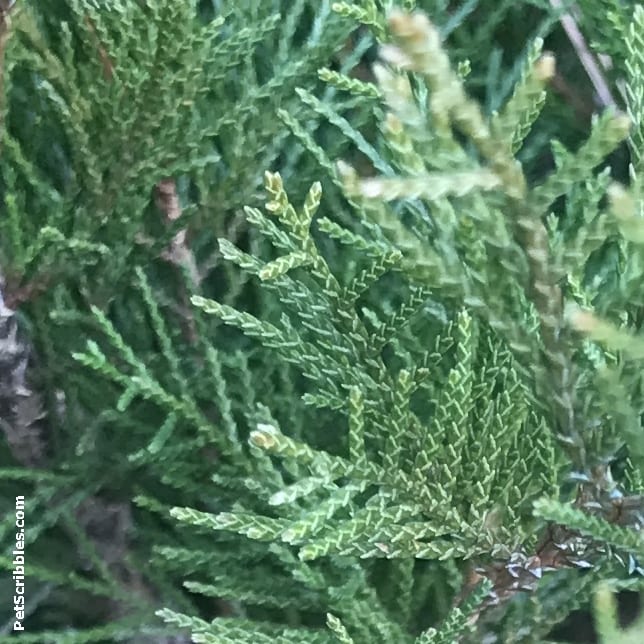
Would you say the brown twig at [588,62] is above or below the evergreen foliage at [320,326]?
above

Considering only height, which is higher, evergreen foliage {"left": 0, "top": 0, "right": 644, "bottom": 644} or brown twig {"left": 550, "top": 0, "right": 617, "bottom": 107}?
brown twig {"left": 550, "top": 0, "right": 617, "bottom": 107}

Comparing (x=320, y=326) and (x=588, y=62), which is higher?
(x=588, y=62)

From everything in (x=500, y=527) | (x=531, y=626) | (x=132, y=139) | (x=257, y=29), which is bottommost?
(x=531, y=626)

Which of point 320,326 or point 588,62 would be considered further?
point 588,62

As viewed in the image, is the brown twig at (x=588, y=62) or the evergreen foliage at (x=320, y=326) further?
the brown twig at (x=588, y=62)

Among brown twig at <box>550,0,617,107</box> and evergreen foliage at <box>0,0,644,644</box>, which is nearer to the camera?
evergreen foliage at <box>0,0,644,644</box>

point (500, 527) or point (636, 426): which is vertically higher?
point (636, 426)

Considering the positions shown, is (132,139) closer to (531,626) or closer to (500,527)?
(500,527)

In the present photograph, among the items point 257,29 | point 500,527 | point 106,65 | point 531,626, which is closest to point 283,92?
point 257,29
